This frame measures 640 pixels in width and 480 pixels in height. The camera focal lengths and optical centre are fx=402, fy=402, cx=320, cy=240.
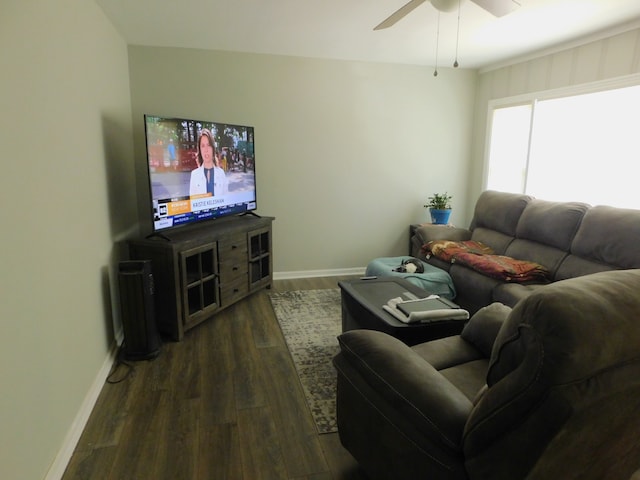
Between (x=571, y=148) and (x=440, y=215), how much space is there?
1419 millimetres

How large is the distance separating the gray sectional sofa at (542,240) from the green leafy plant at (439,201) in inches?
23.1

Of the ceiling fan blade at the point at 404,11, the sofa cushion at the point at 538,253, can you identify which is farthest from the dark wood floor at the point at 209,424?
the ceiling fan blade at the point at 404,11

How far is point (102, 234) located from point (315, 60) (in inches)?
112

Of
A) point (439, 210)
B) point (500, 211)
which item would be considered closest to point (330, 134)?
point (439, 210)

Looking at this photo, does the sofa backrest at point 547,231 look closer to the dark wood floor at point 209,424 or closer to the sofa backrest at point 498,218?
the sofa backrest at point 498,218

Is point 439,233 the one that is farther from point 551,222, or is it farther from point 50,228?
point 50,228

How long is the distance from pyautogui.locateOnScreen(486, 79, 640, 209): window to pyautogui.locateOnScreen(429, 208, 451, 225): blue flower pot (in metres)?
0.69

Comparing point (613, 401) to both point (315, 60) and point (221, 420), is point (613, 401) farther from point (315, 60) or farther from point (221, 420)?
point (315, 60)

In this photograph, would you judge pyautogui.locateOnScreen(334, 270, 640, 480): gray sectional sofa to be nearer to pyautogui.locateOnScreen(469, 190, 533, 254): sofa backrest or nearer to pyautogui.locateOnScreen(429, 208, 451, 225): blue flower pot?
pyautogui.locateOnScreen(469, 190, 533, 254): sofa backrest

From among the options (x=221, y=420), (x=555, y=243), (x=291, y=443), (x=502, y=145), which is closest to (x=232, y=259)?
(x=221, y=420)

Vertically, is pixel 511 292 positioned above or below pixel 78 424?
above

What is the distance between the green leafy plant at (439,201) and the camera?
15.4 feet

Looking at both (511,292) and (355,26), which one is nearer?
(511,292)

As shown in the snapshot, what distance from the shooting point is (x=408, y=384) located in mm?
1358
